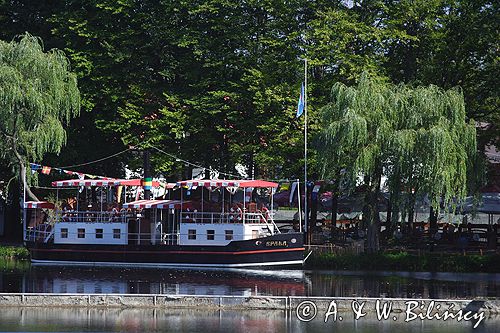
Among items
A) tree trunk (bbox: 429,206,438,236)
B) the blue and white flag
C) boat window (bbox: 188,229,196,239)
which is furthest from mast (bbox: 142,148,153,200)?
tree trunk (bbox: 429,206,438,236)

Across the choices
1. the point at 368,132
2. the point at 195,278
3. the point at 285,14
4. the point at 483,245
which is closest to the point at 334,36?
the point at 285,14

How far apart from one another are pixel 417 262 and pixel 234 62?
18034 mm

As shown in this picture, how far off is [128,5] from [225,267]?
59.9 ft

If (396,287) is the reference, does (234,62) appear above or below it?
above

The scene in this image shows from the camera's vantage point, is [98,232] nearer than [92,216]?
Yes

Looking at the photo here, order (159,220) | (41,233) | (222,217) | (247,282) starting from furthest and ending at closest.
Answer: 1. (41,233)
2. (159,220)
3. (222,217)
4. (247,282)

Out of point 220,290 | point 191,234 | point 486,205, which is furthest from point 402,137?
point 220,290

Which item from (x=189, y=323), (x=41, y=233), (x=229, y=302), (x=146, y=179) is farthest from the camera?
(x=41, y=233)

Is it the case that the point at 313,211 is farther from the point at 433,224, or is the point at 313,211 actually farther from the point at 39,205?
the point at 39,205

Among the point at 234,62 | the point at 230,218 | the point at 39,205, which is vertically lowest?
the point at 230,218

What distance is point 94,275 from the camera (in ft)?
158

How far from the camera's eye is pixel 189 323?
108 feet

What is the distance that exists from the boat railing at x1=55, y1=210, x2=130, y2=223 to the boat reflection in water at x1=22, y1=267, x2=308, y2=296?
391 cm

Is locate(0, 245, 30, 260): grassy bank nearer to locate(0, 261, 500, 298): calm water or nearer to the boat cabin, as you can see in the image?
the boat cabin
